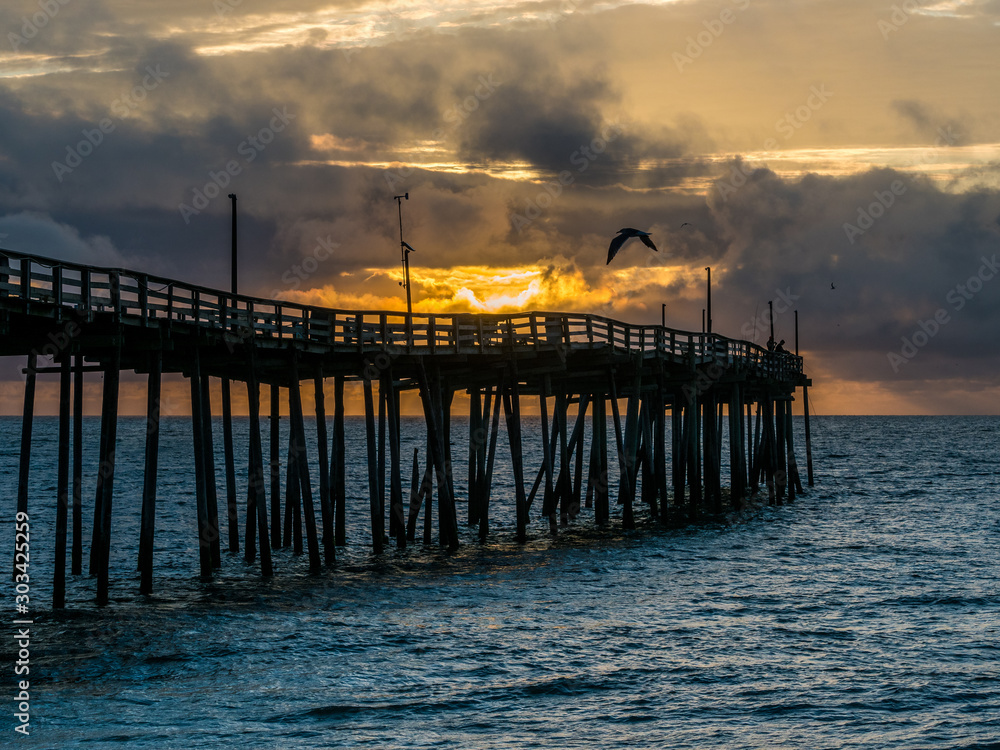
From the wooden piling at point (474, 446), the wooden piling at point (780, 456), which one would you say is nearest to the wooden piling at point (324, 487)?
the wooden piling at point (474, 446)

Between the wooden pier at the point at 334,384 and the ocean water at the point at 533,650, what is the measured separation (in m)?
1.44

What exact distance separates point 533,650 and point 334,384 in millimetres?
12416

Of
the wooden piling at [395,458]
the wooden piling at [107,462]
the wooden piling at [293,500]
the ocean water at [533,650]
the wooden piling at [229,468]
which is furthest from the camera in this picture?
the wooden piling at [395,458]

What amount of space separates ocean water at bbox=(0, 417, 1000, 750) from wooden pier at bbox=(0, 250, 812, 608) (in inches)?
56.5

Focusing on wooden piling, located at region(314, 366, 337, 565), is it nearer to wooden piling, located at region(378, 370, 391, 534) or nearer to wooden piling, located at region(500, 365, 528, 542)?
wooden piling, located at region(378, 370, 391, 534)

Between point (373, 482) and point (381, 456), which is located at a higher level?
point (381, 456)

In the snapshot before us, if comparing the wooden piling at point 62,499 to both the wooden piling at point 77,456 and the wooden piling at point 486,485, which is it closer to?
the wooden piling at point 77,456

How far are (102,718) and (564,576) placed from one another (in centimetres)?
1285

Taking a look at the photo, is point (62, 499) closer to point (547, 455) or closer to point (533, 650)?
point (533, 650)

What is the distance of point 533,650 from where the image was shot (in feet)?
55.7

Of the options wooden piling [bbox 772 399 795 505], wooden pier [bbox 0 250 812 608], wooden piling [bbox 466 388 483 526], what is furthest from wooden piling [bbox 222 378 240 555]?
wooden piling [bbox 772 399 795 505]

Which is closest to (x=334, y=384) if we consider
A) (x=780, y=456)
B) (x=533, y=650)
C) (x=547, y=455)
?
(x=547, y=455)

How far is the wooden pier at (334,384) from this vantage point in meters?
18.6

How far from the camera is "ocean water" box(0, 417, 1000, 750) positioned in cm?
1316
